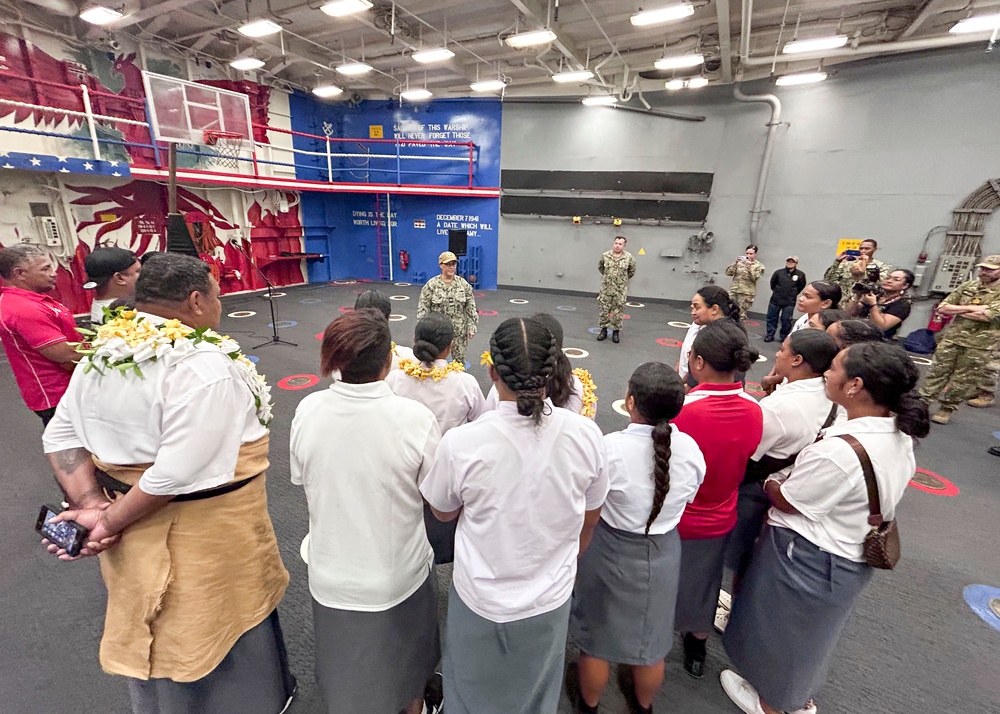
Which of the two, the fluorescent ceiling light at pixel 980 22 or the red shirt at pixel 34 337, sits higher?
the fluorescent ceiling light at pixel 980 22

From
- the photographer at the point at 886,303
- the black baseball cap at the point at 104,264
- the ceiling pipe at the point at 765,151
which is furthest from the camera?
the ceiling pipe at the point at 765,151

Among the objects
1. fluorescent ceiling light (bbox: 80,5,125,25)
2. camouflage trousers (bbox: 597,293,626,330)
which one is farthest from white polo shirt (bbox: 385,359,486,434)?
fluorescent ceiling light (bbox: 80,5,125,25)

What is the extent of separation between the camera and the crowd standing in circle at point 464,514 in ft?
4.13

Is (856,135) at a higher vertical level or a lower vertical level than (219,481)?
higher

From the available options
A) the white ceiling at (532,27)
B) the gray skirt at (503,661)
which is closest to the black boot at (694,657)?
the gray skirt at (503,661)

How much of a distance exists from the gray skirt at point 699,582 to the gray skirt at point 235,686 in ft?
5.85

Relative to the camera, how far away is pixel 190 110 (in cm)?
721

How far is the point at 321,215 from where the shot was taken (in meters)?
12.5

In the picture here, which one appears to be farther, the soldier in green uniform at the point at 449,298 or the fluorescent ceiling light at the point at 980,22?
the fluorescent ceiling light at the point at 980,22

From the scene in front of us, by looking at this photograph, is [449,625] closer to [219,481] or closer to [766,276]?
[219,481]

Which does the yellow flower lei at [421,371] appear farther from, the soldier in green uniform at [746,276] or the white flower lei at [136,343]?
the soldier in green uniform at [746,276]

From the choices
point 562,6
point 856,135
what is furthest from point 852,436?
point 856,135

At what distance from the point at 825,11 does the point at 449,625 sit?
10.2 metres

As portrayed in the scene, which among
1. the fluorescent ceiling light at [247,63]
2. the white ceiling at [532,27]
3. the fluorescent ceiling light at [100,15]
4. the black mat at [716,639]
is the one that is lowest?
the black mat at [716,639]
